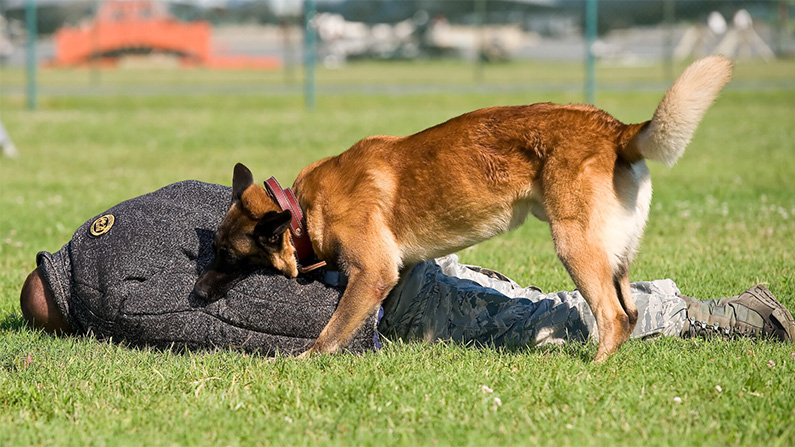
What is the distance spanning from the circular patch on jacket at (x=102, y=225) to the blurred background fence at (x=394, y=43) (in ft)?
53.6

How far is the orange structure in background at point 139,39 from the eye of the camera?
2652cm

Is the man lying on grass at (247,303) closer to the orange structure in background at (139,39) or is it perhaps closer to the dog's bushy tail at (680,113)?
the dog's bushy tail at (680,113)

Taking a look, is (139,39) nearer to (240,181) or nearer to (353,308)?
(240,181)

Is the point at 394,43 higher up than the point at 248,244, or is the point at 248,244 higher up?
the point at 248,244

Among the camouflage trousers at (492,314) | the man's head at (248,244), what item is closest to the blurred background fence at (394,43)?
the camouflage trousers at (492,314)

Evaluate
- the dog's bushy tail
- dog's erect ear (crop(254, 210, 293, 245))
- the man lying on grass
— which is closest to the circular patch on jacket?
the man lying on grass

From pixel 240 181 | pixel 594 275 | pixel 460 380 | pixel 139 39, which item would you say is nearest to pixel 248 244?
pixel 240 181

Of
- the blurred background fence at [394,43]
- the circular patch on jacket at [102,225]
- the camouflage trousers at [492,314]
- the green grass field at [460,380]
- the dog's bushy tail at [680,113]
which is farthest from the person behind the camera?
the blurred background fence at [394,43]

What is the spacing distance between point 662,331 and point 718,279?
47.4 inches

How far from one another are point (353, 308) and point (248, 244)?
567 millimetres

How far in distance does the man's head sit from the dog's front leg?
0.31 metres

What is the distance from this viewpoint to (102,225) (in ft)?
14.2

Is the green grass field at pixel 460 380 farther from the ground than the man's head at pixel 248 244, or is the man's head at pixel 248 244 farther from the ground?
the man's head at pixel 248 244

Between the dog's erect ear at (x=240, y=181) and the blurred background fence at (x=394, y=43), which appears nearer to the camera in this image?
the dog's erect ear at (x=240, y=181)
